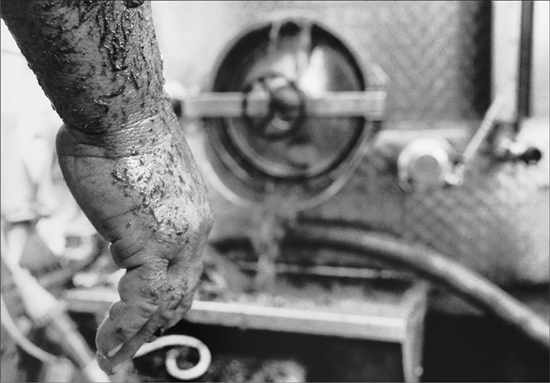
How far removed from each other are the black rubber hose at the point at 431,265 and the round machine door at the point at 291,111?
129mm

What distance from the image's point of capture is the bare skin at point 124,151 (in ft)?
1.92

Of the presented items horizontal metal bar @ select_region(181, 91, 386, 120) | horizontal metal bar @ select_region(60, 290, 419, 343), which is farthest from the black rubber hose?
horizontal metal bar @ select_region(181, 91, 386, 120)

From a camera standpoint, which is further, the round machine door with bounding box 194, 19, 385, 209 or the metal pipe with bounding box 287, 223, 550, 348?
the round machine door with bounding box 194, 19, 385, 209

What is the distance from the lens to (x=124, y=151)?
0.67 m

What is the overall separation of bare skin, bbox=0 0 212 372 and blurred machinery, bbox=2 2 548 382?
68 centimetres

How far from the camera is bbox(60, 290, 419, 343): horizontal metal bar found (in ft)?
3.80

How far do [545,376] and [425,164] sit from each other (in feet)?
2.48

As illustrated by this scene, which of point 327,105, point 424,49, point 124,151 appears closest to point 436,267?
point 327,105

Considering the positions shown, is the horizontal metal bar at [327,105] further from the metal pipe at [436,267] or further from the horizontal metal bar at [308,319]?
the horizontal metal bar at [308,319]

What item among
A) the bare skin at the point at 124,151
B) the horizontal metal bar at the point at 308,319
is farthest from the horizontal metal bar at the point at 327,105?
the bare skin at the point at 124,151

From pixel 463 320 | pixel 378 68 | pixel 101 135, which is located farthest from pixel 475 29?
pixel 101 135

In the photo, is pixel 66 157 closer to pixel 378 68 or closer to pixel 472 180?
pixel 378 68

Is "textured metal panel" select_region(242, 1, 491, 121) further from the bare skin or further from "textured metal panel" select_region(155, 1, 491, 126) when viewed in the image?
the bare skin

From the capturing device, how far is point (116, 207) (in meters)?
0.66
